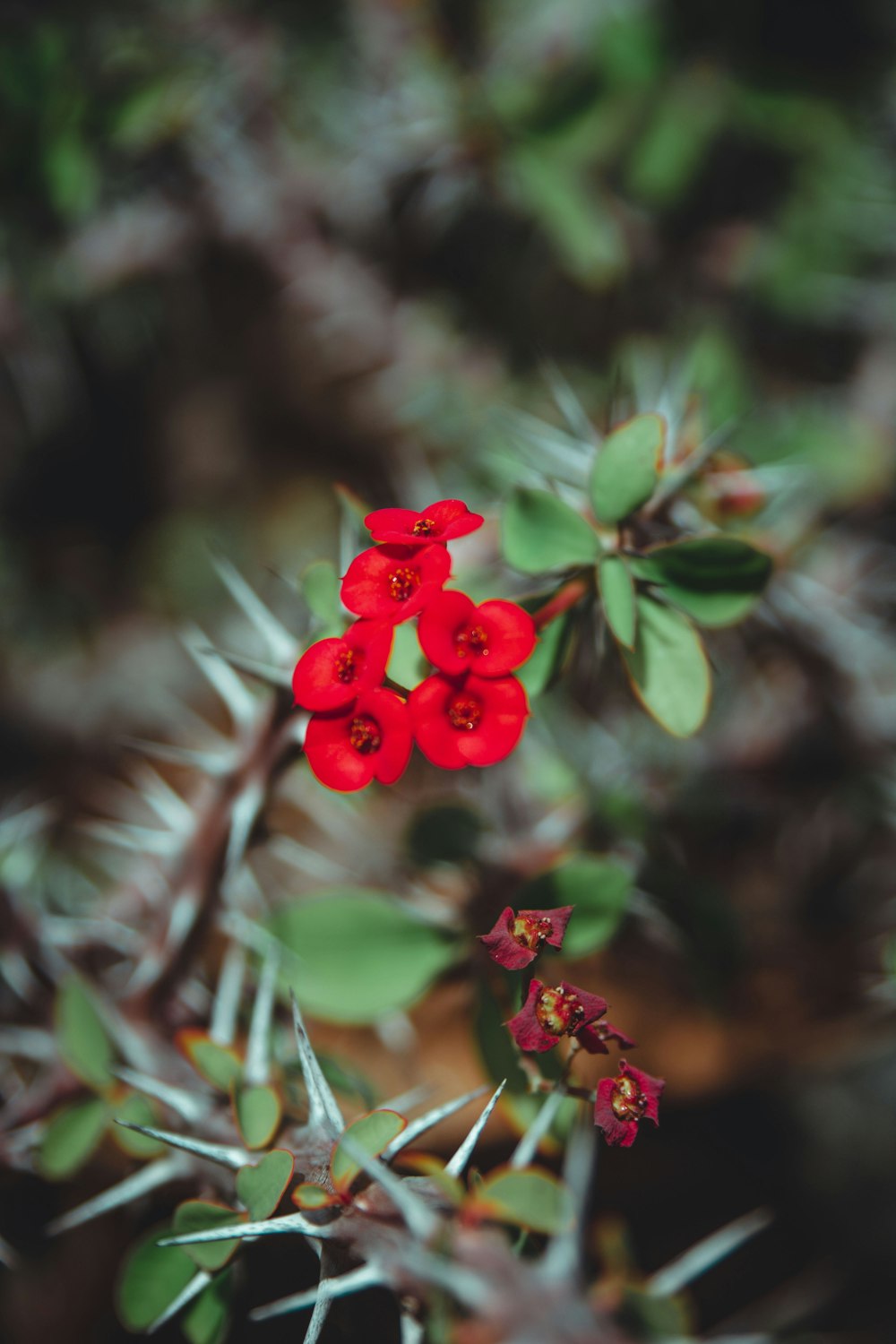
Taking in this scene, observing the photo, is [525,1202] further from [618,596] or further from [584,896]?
[618,596]

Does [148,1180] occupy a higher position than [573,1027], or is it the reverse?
[573,1027]

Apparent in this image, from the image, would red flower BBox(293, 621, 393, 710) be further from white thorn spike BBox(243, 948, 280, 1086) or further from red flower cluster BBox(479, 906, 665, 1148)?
white thorn spike BBox(243, 948, 280, 1086)

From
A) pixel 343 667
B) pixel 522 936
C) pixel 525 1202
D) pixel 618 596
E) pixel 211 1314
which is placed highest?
pixel 343 667

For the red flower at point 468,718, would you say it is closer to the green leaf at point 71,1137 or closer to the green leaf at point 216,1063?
the green leaf at point 216,1063

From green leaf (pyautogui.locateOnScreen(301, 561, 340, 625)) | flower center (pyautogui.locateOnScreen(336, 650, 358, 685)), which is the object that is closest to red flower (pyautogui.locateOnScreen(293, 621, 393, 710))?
flower center (pyautogui.locateOnScreen(336, 650, 358, 685))

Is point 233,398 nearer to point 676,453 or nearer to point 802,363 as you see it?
point 802,363

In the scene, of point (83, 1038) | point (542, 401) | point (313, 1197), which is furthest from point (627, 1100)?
point (542, 401)

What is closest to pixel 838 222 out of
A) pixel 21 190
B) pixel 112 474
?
pixel 21 190
